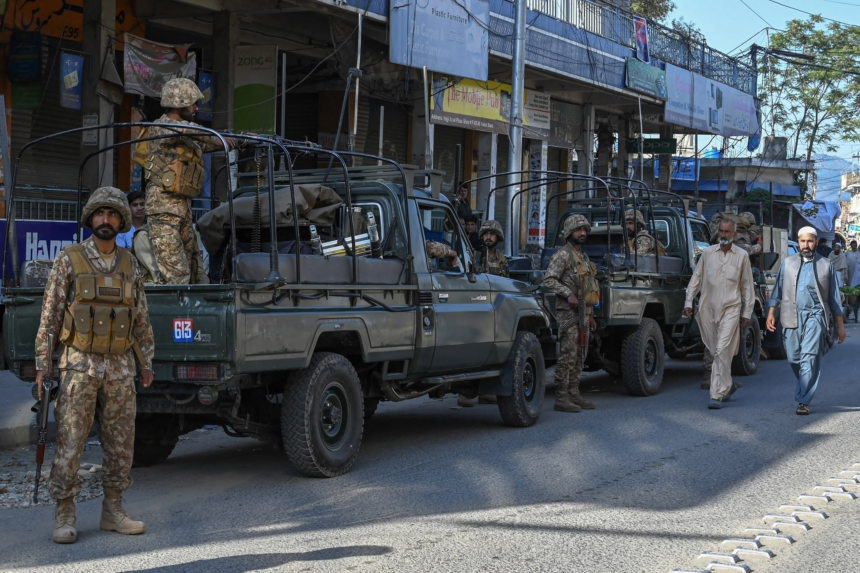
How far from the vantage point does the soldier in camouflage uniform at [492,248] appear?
456 inches

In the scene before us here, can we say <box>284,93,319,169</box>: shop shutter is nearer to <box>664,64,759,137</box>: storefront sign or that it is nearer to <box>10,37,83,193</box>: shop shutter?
<box>10,37,83,193</box>: shop shutter

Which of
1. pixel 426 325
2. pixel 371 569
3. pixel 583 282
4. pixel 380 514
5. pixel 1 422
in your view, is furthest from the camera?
pixel 583 282

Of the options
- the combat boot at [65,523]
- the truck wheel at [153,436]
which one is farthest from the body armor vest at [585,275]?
the combat boot at [65,523]

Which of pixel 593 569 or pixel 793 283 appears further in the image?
pixel 793 283

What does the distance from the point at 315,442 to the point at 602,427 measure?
346 cm

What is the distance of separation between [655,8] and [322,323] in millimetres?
33685

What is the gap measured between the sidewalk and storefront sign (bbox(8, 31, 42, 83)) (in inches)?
204

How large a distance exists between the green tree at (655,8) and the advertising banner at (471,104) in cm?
1580

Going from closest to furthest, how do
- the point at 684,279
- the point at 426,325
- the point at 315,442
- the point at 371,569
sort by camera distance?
the point at 371,569, the point at 315,442, the point at 426,325, the point at 684,279

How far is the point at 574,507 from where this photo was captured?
21.7 feet

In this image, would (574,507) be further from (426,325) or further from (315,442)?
(426,325)

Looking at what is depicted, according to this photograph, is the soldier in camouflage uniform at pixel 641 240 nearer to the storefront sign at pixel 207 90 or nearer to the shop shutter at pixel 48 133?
the storefront sign at pixel 207 90

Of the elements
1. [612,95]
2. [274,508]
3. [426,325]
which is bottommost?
[274,508]

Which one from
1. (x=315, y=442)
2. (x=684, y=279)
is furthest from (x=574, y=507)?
(x=684, y=279)
